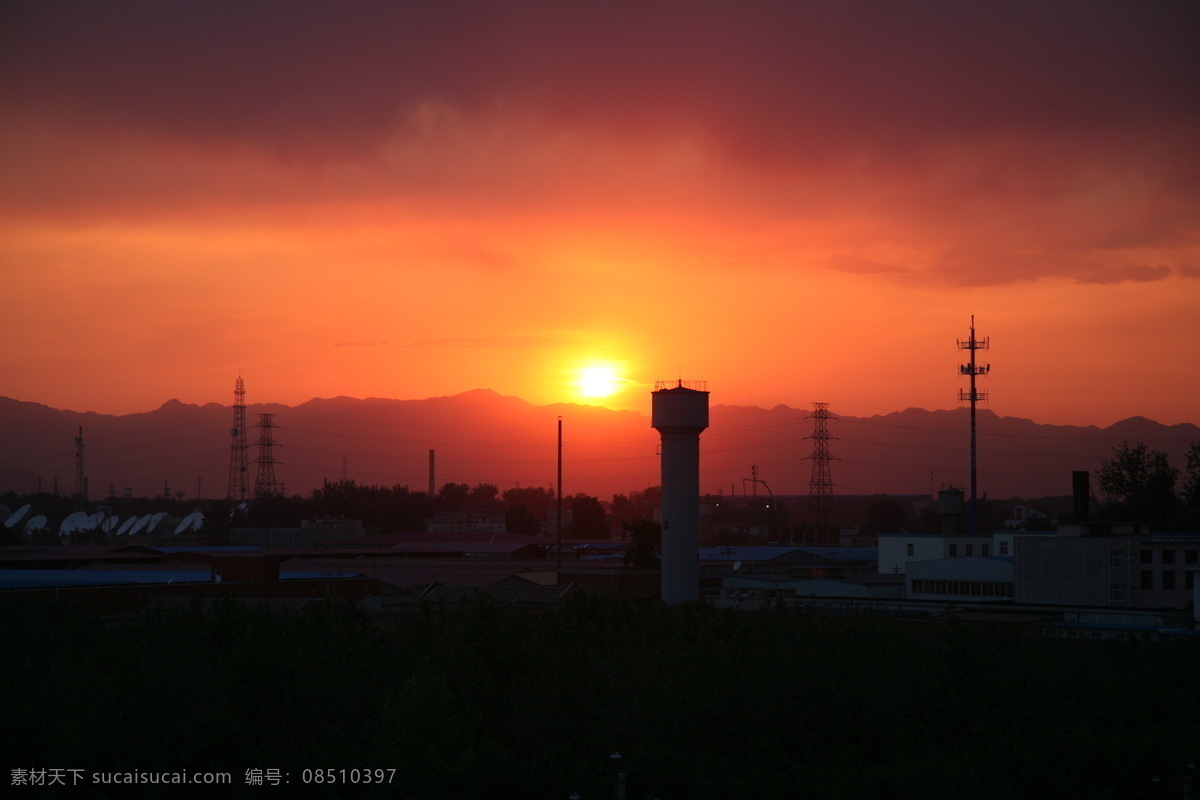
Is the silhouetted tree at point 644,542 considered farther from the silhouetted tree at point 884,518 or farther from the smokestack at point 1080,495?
the silhouetted tree at point 884,518

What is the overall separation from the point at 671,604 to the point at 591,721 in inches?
869

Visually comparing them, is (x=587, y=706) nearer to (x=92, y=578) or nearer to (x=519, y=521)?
(x=92, y=578)

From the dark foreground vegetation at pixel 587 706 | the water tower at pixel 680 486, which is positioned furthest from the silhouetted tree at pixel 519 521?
the dark foreground vegetation at pixel 587 706

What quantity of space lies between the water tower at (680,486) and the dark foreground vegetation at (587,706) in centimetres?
1164

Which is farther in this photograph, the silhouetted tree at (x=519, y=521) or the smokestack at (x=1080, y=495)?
the silhouetted tree at (x=519, y=521)

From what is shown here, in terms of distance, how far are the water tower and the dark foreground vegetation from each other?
458 inches

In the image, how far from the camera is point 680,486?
169 feet

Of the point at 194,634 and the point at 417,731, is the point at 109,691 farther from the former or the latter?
the point at 194,634

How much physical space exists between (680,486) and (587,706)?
2254 cm

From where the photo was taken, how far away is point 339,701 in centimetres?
2731

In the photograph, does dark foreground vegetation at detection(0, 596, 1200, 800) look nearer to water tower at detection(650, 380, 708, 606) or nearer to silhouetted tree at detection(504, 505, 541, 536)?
water tower at detection(650, 380, 708, 606)

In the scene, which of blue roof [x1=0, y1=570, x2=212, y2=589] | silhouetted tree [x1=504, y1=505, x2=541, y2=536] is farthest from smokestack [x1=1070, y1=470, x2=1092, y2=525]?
silhouetted tree [x1=504, y1=505, x2=541, y2=536]

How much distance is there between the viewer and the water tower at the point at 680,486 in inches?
2016

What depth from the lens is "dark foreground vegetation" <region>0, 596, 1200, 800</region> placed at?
22.9 meters
